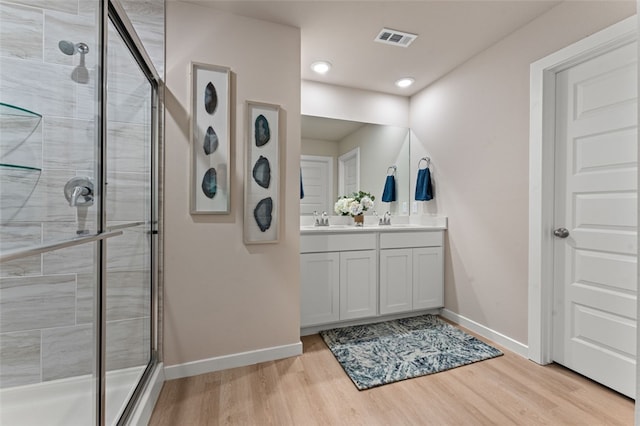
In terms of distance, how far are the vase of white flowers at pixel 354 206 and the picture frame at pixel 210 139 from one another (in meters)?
1.29

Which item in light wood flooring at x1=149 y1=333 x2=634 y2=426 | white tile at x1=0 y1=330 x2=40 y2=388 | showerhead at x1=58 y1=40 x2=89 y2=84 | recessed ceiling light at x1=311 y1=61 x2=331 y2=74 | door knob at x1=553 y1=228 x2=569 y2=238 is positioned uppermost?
recessed ceiling light at x1=311 y1=61 x2=331 y2=74

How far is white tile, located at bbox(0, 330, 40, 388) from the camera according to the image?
1.40 metres

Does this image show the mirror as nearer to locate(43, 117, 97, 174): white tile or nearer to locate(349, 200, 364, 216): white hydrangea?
locate(349, 200, 364, 216): white hydrangea

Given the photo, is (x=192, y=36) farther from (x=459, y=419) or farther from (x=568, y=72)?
(x=459, y=419)

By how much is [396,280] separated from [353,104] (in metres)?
1.81

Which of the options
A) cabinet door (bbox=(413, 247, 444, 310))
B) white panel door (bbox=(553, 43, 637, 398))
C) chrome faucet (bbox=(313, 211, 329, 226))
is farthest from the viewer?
chrome faucet (bbox=(313, 211, 329, 226))

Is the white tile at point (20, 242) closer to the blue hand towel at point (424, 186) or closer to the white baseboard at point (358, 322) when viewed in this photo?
the white baseboard at point (358, 322)

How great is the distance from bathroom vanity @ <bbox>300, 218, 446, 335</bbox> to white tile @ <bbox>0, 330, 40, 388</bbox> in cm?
154

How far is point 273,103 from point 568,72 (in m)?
1.91

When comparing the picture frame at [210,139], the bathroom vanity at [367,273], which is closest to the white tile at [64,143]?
the picture frame at [210,139]

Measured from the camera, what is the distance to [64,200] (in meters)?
1.48

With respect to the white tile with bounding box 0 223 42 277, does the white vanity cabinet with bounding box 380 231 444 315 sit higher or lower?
lower

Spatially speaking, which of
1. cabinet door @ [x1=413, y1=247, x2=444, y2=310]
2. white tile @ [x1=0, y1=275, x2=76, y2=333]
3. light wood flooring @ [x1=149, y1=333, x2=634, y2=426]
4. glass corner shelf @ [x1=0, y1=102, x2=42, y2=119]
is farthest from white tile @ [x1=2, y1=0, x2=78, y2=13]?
cabinet door @ [x1=413, y1=247, x2=444, y2=310]

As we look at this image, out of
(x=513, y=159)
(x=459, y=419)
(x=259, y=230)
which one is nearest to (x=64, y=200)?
(x=259, y=230)
